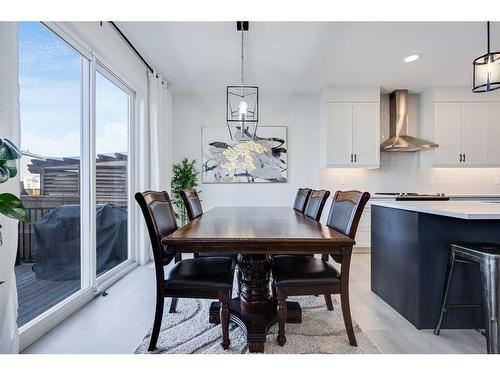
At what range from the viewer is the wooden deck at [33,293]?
6.42 feet

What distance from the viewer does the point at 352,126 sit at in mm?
4488

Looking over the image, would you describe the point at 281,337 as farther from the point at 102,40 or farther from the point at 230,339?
the point at 102,40

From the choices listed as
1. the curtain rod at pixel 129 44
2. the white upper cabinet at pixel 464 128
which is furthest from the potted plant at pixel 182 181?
the white upper cabinet at pixel 464 128

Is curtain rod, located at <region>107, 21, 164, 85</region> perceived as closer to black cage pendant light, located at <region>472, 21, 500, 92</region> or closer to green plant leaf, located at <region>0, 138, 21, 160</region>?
green plant leaf, located at <region>0, 138, 21, 160</region>

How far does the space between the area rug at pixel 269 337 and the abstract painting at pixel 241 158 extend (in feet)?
8.98

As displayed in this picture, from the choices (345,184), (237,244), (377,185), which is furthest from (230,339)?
(377,185)

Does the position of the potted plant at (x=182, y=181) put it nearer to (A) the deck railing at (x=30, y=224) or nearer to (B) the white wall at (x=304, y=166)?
(B) the white wall at (x=304, y=166)

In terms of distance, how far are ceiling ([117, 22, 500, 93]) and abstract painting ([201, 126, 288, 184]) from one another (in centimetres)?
87

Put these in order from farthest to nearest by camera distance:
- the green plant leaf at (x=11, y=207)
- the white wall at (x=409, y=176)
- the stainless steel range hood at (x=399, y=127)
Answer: the white wall at (x=409, y=176)
the stainless steel range hood at (x=399, y=127)
the green plant leaf at (x=11, y=207)

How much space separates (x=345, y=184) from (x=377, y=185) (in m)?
0.54

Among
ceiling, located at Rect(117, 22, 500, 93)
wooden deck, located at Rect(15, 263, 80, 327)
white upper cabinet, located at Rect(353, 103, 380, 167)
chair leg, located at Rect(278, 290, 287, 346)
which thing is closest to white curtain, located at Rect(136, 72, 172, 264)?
ceiling, located at Rect(117, 22, 500, 93)

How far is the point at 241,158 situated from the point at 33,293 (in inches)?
132

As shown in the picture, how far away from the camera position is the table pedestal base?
1738 millimetres
